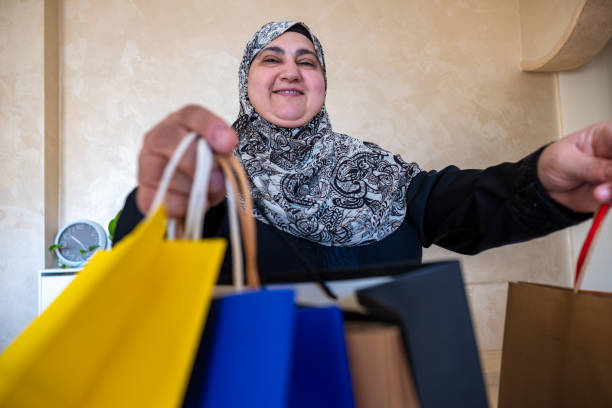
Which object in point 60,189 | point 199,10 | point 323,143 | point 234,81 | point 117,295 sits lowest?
point 60,189

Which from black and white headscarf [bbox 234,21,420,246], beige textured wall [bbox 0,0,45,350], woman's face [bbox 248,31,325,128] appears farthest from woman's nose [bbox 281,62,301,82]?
beige textured wall [bbox 0,0,45,350]

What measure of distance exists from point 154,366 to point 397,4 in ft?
8.43

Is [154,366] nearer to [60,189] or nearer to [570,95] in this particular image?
[60,189]

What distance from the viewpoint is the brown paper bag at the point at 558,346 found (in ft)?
1.45

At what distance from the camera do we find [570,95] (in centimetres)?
246

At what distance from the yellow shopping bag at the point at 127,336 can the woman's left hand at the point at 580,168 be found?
443 millimetres

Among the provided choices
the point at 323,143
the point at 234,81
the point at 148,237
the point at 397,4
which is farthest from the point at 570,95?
the point at 148,237

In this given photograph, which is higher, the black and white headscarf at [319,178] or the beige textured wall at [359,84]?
the beige textured wall at [359,84]

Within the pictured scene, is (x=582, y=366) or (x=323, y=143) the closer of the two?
(x=582, y=366)

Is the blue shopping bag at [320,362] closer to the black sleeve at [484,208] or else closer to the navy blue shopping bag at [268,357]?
the navy blue shopping bag at [268,357]

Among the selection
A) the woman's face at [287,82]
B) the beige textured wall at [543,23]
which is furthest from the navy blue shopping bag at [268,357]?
the beige textured wall at [543,23]

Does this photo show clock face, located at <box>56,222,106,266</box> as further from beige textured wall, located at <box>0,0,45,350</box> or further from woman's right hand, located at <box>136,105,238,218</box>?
woman's right hand, located at <box>136,105,238,218</box>

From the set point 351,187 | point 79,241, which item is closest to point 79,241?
point 79,241

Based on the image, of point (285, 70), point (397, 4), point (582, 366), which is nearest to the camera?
point (582, 366)
